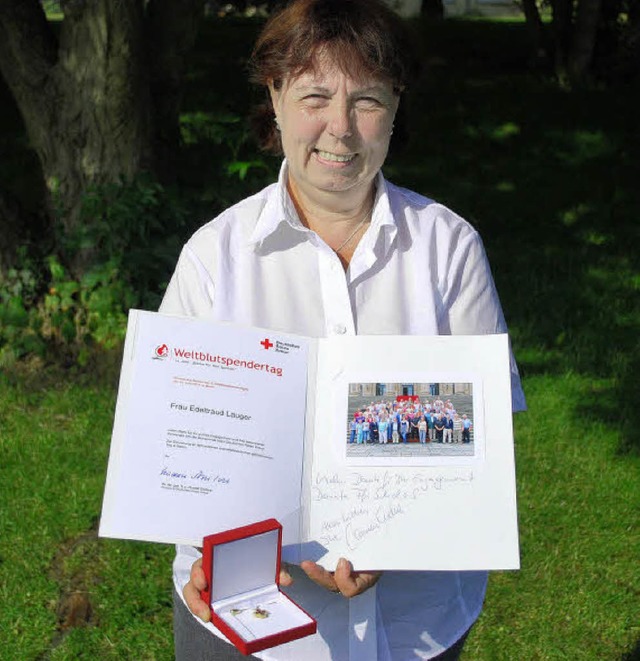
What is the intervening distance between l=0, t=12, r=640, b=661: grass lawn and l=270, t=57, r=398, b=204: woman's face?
300 millimetres

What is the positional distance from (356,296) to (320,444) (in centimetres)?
35

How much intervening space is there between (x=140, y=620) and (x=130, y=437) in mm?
2166

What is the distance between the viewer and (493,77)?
10.8 metres

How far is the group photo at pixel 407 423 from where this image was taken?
6.56ft

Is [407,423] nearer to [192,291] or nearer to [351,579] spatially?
[351,579]

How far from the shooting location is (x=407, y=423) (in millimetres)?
2018

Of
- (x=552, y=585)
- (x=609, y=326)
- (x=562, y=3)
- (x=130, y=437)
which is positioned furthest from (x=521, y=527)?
(x=562, y=3)

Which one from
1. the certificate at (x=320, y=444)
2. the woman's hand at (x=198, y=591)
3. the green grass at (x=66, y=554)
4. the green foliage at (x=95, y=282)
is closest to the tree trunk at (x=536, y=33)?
the green foliage at (x=95, y=282)

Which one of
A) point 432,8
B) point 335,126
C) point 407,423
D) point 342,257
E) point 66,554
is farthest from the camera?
point 432,8

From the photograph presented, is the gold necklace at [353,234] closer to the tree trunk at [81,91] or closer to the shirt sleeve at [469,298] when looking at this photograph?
the shirt sleeve at [469,298]

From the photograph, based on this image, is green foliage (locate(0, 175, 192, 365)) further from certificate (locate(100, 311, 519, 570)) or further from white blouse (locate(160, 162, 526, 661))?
certificate (locate(100, 311, 519, 570))

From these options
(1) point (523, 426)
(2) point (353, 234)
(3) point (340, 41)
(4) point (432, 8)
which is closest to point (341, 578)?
(2) point (353, 234)

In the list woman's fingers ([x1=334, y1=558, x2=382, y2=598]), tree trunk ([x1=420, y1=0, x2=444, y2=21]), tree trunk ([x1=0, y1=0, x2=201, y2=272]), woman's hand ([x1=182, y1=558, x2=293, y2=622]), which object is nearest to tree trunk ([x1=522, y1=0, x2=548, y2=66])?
tree trunk ([x1=420, y1=0, x2=444, y2=21])

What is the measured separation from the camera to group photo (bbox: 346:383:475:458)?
200 cm
